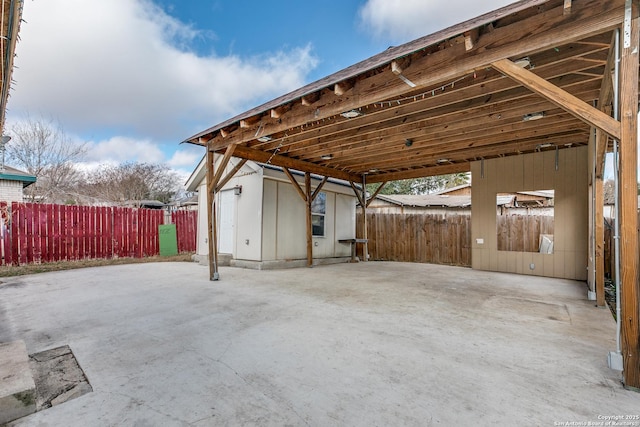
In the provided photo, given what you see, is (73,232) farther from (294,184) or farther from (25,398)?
(25,398)

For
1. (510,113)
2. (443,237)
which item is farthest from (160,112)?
(510,113)

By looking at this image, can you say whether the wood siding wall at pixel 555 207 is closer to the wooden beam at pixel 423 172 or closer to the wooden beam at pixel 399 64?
the wooden beam at pixel 423 172

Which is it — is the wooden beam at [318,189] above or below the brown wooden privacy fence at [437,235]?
above

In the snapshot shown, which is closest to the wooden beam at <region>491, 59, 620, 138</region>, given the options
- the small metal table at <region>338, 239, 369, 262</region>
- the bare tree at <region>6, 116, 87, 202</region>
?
the small metal table at <region>338, 239, 369, 262</region>

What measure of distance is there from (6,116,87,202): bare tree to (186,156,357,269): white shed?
24.7ft

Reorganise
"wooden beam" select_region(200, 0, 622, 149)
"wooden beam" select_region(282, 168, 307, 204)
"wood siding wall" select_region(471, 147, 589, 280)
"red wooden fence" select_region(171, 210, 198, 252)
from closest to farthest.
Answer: "wooden beam" select_region(200, 0, 622, 149)
"wood siding wall" select_region(471, 147, 589, 280)
"wooden beam" select_region(282, 168, 307, 204)
"red wooden fence" select_region(171, 210, 198, 252)

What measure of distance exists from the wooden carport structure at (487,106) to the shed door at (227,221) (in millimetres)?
2189

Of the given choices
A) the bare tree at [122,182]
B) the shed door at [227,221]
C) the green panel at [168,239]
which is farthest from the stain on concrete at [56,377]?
the bare tree at [122,182]

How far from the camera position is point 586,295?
4879mm

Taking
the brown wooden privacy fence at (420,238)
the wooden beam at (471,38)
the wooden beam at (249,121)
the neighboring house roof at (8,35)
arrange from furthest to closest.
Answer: the brown wooden privacy fence at (420,238), the wooden beam at (249,121), the wooden beam at (471,38), the neighboring house roof at (8,35)

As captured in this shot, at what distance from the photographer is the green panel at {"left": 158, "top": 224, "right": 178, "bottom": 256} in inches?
415

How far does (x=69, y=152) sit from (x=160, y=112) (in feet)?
14.7

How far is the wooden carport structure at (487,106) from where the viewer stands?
2166 mm

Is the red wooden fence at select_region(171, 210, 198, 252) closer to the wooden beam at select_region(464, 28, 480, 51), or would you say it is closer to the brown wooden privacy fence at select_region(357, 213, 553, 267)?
the brown wooden privacy fence at select_region(357, 213, 553, 267)
